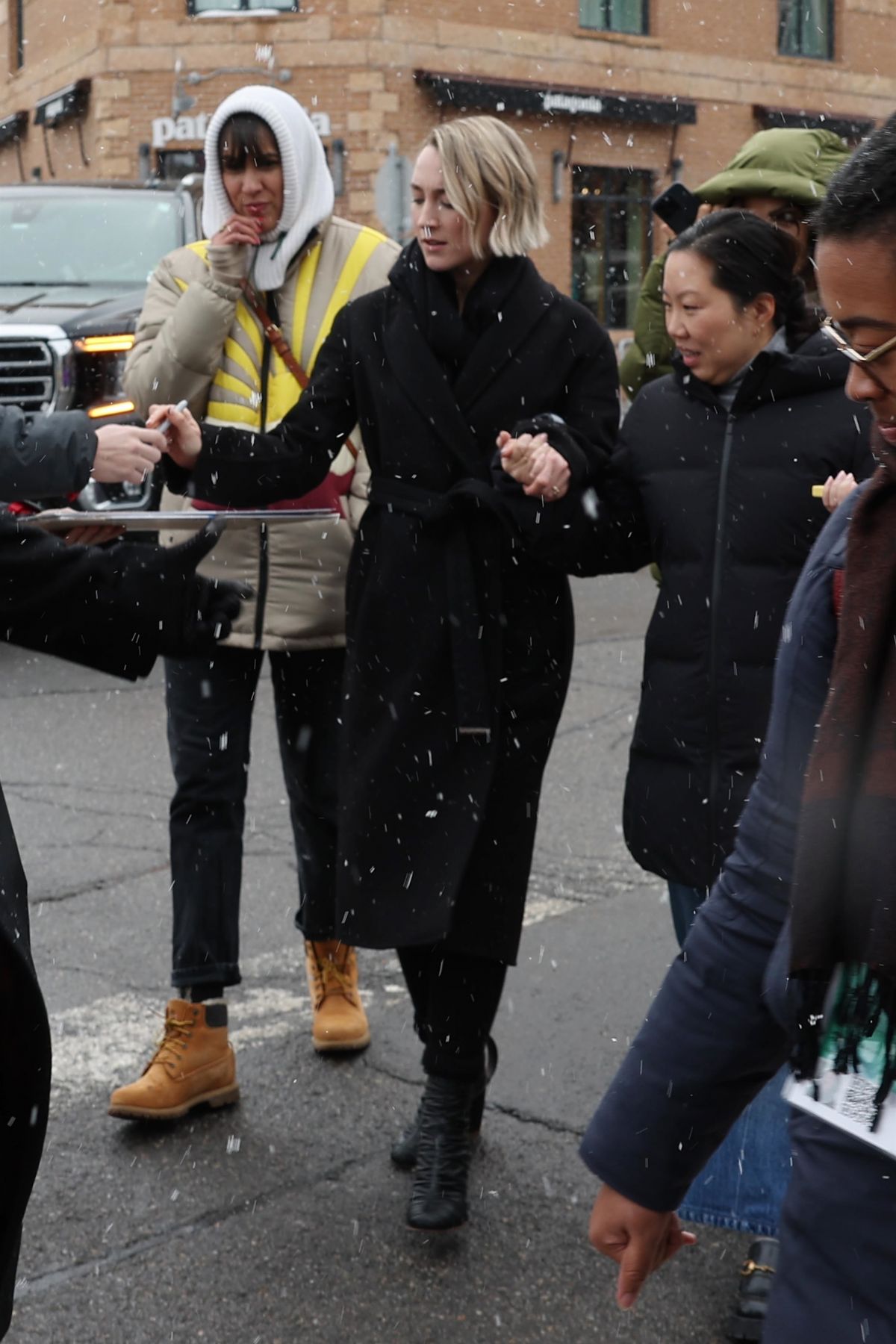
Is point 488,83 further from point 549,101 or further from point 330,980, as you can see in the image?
point 330,980

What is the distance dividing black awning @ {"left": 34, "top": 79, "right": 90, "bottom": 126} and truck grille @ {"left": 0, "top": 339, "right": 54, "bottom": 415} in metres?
17.1

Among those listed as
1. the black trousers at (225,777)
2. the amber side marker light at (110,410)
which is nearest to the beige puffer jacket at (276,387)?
the black trousers at (225,777)

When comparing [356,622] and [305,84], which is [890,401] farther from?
→ [305,84]

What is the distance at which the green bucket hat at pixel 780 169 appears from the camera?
13.6 ft

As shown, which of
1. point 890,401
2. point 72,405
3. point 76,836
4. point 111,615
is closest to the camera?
point 890,401

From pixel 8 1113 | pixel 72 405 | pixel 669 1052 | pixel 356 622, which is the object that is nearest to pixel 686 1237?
pixel 669 1052

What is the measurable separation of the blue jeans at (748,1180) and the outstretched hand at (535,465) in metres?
1.12

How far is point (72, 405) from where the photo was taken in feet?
32.7

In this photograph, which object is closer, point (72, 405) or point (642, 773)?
point (642, 773)

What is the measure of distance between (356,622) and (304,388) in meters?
0.60

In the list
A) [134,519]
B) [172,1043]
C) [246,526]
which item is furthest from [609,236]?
[134,519]

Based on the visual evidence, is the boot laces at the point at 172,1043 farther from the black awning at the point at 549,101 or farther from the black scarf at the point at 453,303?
the black awning at the point at 549,101

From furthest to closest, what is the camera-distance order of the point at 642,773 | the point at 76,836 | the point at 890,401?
the point at 76,836, the point at 642,773, the point at 890,401

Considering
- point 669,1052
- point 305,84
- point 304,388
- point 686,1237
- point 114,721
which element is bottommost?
point 114,721
